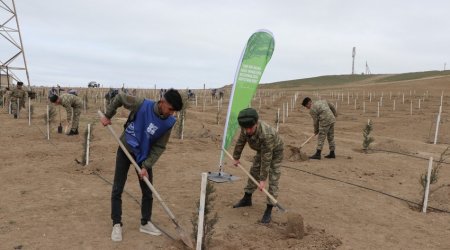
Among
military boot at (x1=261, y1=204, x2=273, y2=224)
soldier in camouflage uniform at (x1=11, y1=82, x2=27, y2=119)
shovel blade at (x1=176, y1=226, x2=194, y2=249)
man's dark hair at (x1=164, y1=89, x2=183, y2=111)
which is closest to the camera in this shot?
man's dark hair at (x1=164, y1=89, x2=183, y2=111)

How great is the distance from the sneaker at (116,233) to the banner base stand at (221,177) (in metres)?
2.98

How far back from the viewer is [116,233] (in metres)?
4.38

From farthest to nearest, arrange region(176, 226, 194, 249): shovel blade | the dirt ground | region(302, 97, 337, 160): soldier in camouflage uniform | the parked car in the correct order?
1. the parked car
2. region(302, 97, 337, 160): soldier in camouflage uniform
3. the dirt ground
4. region(176, 226, 194, 249): shovel blade

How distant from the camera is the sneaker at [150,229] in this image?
4605 mm

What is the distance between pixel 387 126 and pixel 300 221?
16.9 metres

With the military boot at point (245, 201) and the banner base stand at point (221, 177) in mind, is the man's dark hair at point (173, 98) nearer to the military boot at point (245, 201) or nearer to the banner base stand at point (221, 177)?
the military boot at point (245, 201)

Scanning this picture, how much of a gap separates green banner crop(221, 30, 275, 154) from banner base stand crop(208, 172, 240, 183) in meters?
0.61

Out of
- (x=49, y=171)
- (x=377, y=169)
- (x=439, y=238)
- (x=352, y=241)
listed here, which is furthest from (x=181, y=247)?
(x=377, y=169)

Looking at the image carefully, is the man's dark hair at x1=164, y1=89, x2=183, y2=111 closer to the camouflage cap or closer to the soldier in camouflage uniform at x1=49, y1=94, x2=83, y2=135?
the camouflage cap

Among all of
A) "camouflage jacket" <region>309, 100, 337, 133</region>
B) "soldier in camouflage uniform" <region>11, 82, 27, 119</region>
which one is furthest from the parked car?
"camouflage jacket" <region>309, 100, 337, 133</region>

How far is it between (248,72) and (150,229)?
351 centimetres

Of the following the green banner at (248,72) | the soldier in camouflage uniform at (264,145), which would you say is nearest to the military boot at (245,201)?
the soldier in camouflage uniform at (264,145)

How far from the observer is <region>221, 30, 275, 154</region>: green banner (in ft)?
23.2

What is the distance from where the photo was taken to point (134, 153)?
445 cm
